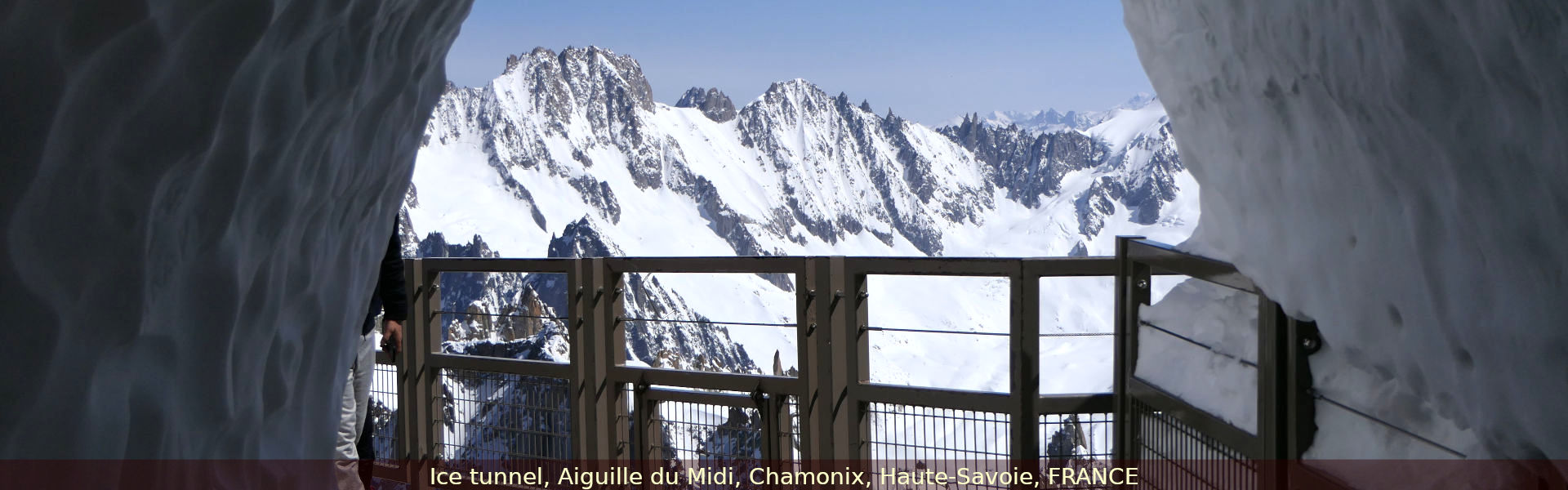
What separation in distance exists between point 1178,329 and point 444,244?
116894 mm

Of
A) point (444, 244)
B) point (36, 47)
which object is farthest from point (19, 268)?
point (444, 244)

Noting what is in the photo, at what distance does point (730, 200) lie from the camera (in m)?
163

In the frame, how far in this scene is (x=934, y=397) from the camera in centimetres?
351

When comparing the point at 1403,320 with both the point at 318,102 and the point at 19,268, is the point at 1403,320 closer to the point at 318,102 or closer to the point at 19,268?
the point at 318,102

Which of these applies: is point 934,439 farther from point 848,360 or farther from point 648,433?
point 648,433

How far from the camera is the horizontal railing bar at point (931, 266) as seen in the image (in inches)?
133

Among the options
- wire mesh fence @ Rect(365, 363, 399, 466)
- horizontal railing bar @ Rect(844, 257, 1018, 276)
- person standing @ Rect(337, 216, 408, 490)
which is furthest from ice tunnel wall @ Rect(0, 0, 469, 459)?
wire mesh fence @ Rect(365, 363, 399, 466)

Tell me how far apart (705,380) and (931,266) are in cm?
96

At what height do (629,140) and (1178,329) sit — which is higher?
(629,140)

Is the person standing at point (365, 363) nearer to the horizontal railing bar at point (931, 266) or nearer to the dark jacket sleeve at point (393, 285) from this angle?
the dark jacket sleeve at point (393, 285)

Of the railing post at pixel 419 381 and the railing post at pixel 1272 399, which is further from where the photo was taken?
the railing post at pixel 419 381

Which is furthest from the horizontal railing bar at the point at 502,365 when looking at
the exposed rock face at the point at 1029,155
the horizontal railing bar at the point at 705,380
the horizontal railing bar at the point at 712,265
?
the exposed rock face at the point at 1029,155

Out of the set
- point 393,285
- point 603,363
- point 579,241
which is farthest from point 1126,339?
point 579,241

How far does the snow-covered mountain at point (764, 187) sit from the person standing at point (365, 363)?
299 feet
